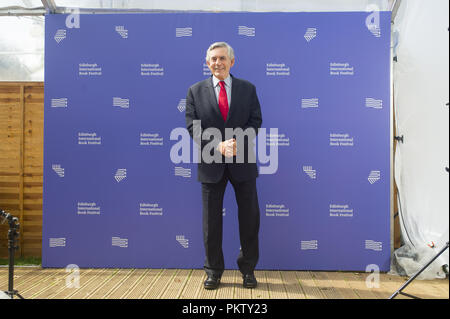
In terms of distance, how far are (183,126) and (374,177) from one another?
159 centimetres

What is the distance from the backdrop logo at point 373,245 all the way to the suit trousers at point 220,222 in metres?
1.01

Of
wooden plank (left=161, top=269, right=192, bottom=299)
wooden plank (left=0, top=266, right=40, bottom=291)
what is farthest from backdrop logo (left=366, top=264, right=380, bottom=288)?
wooden plank (left=0, top=266, right=40, bottom=291)

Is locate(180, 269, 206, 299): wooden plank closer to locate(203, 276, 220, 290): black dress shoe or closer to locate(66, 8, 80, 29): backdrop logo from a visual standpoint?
locate(203, 276, 220, 290): black dress shoe

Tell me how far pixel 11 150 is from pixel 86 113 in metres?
1.01

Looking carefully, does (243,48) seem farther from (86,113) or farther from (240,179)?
(86,113)

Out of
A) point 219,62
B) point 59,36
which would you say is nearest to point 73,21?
point 59,36

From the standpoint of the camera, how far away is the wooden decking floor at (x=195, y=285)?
7.86 ft

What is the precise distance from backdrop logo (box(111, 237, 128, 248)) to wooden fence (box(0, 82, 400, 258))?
0.95 m

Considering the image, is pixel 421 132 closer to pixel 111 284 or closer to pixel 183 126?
Result: pixel 183 126

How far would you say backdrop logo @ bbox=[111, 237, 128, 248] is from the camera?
303cm

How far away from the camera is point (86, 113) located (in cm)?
306

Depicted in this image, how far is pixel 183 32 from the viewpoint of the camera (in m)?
3.03
